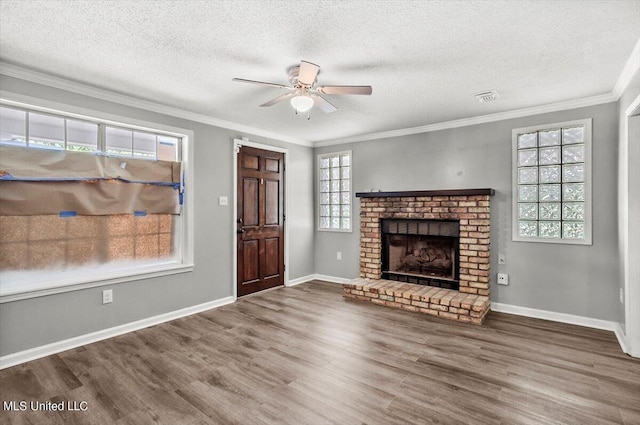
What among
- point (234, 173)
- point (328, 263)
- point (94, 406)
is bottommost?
point (94, 406)

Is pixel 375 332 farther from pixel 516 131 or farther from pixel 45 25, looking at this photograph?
pixel 45 25

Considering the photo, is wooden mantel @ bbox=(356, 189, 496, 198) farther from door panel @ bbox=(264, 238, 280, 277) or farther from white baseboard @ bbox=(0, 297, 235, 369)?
white baseboard @ bbox=(0, 297, 235, 369)

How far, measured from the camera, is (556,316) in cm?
375

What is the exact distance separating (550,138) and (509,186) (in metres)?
0.68

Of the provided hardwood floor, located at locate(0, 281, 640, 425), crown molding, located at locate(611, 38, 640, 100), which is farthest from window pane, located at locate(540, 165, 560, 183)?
hardwood floor, located at locate(0, 281, 640, 425)

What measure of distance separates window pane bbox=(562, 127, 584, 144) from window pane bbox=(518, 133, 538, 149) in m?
0.28

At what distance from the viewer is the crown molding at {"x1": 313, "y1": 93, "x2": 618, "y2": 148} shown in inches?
139

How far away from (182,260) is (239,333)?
1285 mm

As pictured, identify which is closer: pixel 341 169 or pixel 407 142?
pixel 407 142

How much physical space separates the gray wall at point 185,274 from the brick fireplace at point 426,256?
4.01ft

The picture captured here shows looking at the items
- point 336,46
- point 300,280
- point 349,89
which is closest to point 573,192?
point 349,89

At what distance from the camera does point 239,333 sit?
3.40 meters

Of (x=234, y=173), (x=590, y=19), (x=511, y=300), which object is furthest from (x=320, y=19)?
(x=511, y=300)

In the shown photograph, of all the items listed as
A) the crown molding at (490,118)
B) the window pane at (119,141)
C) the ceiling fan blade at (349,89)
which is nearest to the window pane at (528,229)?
the crown molding at (490,118)
